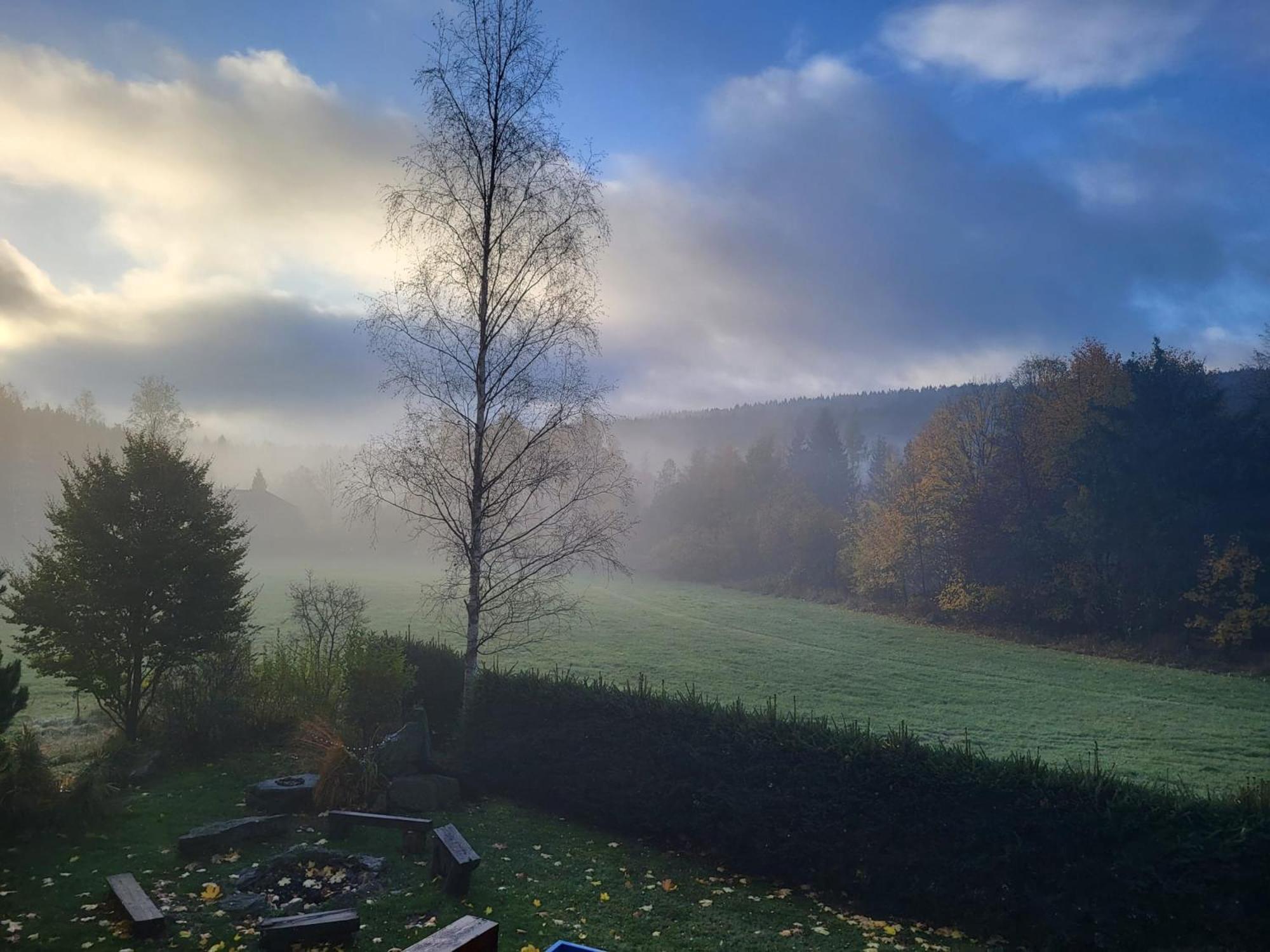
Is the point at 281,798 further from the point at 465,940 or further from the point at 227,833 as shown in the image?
the point at 465,940

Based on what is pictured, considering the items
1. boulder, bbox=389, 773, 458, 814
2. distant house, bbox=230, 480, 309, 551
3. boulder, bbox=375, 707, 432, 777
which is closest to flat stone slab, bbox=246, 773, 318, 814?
boulder, bbox=375, 707, 432, 777

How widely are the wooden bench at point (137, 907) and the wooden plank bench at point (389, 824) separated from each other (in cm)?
277

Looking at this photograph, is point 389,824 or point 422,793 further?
point 422,793

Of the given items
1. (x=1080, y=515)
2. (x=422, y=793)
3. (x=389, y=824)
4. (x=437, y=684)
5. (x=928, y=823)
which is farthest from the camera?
(x=1080, y=515)

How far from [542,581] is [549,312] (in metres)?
5.92

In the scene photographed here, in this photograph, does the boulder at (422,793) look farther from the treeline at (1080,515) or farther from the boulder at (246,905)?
the treeline at (1080,515)

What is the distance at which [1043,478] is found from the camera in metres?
44.6

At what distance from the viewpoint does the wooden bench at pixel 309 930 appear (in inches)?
280

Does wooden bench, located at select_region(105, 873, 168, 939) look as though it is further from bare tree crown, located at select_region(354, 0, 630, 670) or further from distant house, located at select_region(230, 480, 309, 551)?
distant house, located at select_region(230, 480, 309, 551)

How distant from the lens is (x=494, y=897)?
8781mm

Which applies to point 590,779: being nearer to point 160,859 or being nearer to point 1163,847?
point 160,859

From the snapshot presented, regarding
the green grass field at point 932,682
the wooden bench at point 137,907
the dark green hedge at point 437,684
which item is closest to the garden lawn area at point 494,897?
the wooden bench at point 137,907

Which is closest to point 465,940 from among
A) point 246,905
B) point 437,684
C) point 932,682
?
point 246,905

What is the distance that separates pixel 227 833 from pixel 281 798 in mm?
1617
